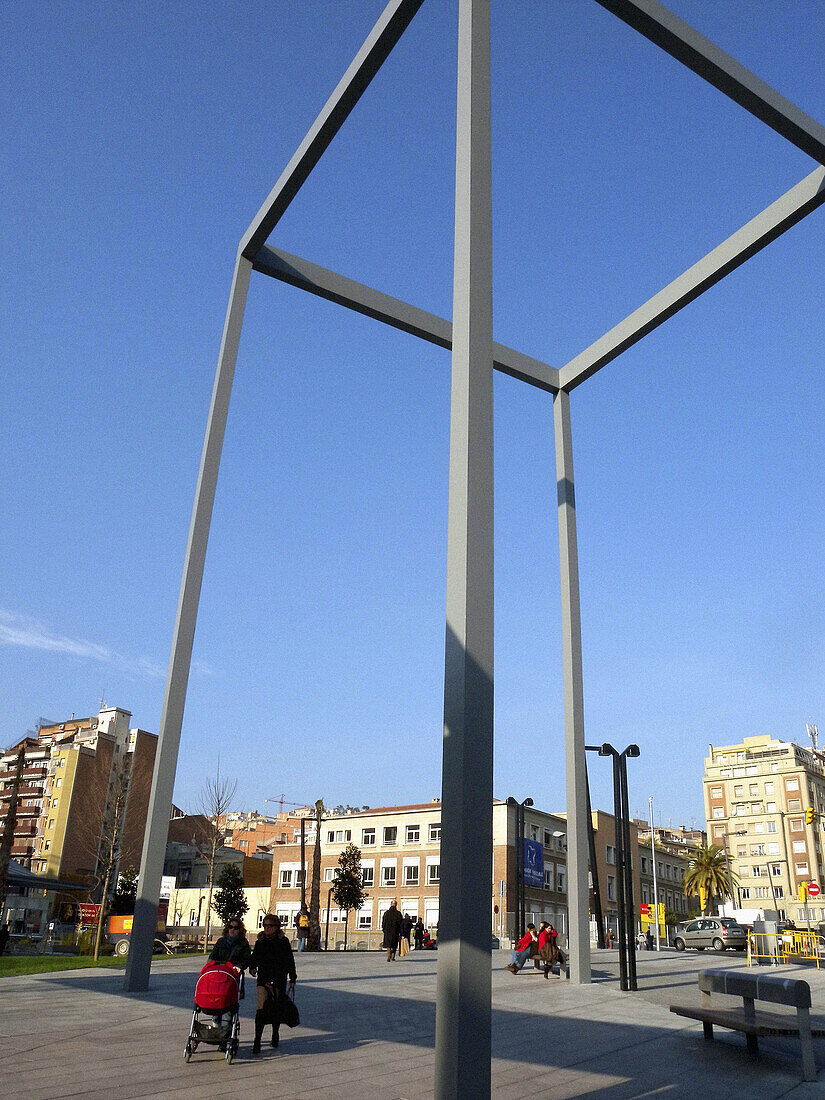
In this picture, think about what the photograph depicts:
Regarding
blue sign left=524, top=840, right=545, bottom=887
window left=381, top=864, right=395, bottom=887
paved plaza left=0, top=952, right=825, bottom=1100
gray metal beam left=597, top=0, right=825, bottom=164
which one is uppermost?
gray metal beam left=597, top=0, right=825, bottom=164

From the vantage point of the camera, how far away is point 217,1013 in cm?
667

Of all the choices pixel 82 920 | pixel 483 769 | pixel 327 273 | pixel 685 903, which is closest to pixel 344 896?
pixel 82 920

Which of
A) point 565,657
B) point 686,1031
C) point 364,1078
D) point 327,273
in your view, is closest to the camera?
point 364,1078

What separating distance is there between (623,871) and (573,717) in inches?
87.4

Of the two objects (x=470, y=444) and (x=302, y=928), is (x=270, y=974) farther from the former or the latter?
(x=302, y=928)

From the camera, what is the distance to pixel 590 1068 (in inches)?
243

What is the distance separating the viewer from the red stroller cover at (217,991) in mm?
6703

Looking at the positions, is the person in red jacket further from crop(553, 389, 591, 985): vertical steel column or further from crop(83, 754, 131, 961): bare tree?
crop(83, 754, 131, 961): bare tree

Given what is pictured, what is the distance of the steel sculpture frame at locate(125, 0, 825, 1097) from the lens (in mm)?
4570

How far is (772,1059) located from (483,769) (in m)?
4.37

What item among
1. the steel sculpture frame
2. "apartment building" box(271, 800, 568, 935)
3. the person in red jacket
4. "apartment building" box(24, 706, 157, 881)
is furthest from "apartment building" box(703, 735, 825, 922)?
the steel sculpture frame

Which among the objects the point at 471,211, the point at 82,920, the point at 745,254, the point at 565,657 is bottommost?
the point at 82,920

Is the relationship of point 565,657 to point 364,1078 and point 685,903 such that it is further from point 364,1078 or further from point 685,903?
point 685,903

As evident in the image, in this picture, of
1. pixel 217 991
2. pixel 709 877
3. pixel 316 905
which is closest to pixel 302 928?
pixel 217 991
